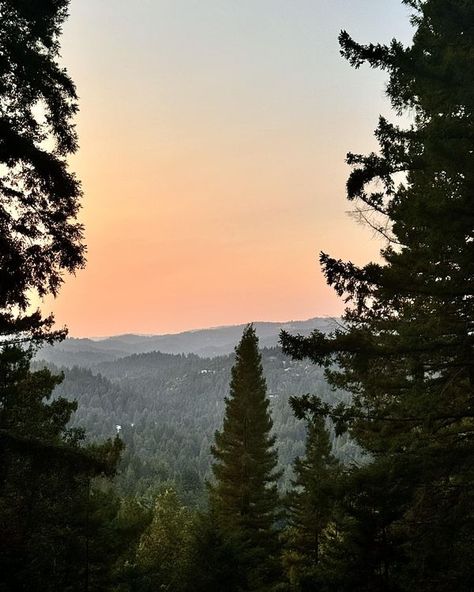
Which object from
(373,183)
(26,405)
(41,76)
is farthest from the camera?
(26,405)

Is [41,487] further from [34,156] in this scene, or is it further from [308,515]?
[308,515]

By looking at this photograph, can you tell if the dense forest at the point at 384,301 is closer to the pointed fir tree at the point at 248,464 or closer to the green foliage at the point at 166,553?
the green foliage at the point at 166,553

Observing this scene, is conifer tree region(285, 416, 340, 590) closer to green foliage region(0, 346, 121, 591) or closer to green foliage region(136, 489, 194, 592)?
green foliage region(136, 489, 194, 592)

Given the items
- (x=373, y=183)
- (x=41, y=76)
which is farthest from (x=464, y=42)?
(x=41, y=76)

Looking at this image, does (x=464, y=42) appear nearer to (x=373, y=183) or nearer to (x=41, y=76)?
(x=373, y=183)

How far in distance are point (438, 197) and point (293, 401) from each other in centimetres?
452

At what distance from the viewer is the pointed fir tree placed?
25.4 metres

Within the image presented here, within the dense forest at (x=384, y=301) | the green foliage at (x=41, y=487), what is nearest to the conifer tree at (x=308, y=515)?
the green foliage at (x=41, y=487)

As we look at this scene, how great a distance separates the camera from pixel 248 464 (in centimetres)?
2659

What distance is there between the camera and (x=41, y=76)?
301 inches

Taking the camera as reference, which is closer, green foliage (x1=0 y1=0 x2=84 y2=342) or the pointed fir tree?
green foliage (x1=0 y1=0 x2=84 y2=342)

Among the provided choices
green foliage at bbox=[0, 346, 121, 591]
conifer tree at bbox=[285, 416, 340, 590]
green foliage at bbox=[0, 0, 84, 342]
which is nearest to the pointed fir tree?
conifer tree at bbox=[285, 416, 340, 590]

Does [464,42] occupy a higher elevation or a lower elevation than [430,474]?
higher

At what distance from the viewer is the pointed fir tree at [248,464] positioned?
83.2 ft
